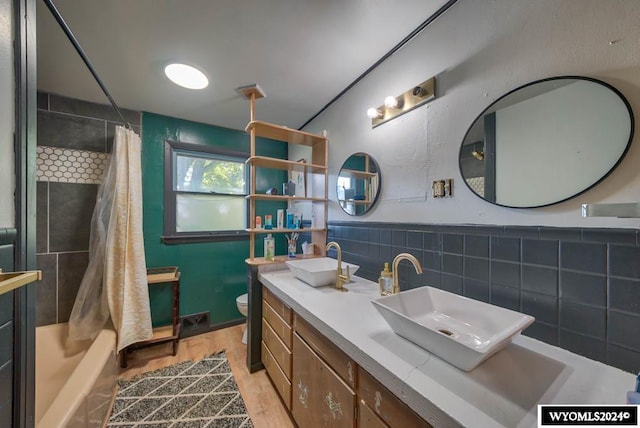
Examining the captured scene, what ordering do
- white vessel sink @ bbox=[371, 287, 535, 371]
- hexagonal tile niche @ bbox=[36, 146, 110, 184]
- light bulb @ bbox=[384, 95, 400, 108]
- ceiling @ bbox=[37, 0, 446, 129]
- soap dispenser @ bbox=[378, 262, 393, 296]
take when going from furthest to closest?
hexagonal tile niche @ bbox=[36, 146, 110, 184], light bulb @ bbox=[384, 95, 400, 108], soap dispenser @ bbox=[378, 262, 393, 296], ceiling @ bbox=[37, 0, 446, 129], white vessel sink @ bbox=[371, 287, 535, 371]

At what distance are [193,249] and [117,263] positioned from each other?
2.18ft

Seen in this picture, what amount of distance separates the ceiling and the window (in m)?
0.60

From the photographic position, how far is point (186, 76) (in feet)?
5.23

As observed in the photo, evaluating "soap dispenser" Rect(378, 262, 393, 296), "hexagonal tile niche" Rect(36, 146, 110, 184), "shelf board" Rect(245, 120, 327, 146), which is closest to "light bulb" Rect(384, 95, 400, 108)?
"shelf board" Rect(245, 120, 327, 146)

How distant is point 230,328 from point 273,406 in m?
1.22

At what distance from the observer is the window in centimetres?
221

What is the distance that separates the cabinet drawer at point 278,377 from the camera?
1248 mm

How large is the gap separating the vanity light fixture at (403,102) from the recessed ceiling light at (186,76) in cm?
126

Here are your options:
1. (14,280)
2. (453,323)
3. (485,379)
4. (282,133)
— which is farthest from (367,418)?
(282,133)

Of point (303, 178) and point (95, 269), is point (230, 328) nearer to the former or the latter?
point (95, 269)

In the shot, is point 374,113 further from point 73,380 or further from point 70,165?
point 70,165

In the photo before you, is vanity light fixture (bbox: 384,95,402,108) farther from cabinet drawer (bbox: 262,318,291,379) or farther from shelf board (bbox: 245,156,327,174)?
cabinet drawer (bbox: 262,318,291,379)

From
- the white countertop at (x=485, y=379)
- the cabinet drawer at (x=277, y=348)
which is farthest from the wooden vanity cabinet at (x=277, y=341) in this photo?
the white countertop at (x=485, y=379)

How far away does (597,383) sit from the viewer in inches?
23.6
